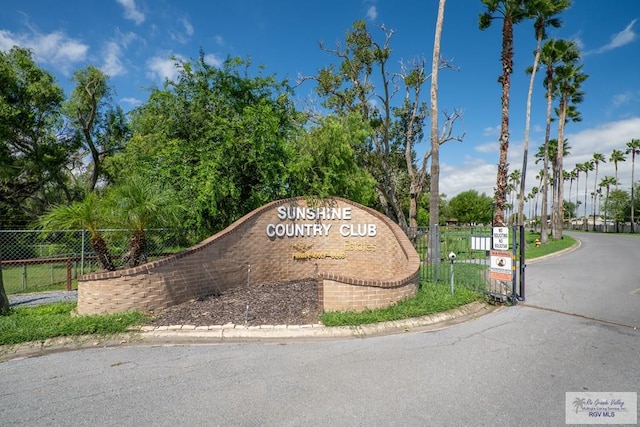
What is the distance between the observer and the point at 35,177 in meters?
23.7

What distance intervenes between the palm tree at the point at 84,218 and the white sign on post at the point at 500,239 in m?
8.60

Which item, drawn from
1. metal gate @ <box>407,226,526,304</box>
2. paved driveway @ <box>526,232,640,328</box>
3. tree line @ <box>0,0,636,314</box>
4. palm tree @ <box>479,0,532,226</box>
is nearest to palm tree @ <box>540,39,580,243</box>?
tree line @ <box>0,0,636,314</box>

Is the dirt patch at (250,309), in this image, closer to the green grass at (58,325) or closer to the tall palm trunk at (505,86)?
the green grass at (58,325)

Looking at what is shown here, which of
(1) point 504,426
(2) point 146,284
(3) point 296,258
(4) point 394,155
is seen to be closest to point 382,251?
(3) point 296,258

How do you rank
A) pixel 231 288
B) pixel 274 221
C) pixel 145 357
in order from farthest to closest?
pixel 274 221
pixel 231 288
pixel 145 357

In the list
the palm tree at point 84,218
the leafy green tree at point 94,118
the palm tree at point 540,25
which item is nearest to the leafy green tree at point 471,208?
the palm tree at point 540,25

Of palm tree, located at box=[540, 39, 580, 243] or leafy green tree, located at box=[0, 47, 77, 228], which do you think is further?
palm tree, located at box=[540, 39, 580, 243]

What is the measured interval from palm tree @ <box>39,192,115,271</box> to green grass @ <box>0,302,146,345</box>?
1.58 meters

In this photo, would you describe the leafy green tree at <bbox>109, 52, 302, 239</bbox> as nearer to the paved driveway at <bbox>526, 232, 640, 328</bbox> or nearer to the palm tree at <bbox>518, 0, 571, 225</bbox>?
the paved driveway at <bbox>526, 232, 640, 328</bbox>

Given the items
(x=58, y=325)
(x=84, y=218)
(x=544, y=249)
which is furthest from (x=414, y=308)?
(x=544, y=249)

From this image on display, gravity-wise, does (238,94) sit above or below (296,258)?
above

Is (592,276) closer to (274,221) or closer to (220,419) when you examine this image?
(274,221)

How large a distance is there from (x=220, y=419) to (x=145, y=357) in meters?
2.26

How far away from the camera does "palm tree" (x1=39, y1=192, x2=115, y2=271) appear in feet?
23.0
